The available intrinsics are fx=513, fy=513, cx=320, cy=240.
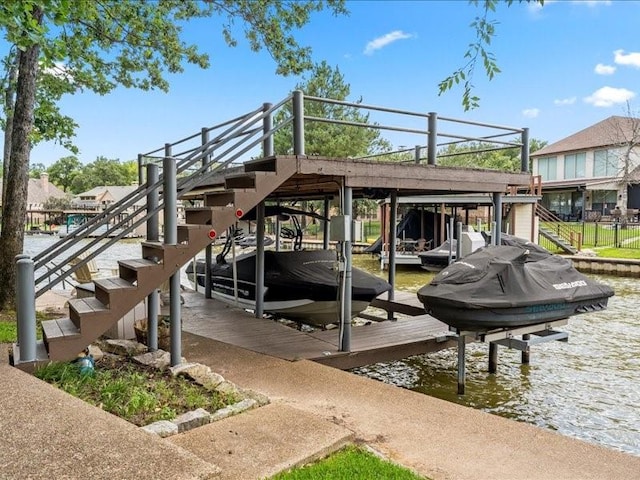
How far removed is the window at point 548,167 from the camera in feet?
122

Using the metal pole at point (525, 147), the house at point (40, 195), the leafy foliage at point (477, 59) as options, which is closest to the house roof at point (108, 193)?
the house at point (40, 195)

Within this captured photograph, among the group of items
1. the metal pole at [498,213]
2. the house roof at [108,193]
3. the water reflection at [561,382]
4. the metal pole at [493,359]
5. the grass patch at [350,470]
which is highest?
the house roof at [108,193]

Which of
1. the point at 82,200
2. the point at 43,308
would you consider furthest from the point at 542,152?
the point at 82,200

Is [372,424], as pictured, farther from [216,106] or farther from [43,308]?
[216,106]

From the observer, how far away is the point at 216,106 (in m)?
29.3

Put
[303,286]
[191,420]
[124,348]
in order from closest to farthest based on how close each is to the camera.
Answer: [191,420]
[124,348]
[303,286]

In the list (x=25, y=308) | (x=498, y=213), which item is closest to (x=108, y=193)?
(x=498, y=213)

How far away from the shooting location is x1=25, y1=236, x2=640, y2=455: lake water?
570cm

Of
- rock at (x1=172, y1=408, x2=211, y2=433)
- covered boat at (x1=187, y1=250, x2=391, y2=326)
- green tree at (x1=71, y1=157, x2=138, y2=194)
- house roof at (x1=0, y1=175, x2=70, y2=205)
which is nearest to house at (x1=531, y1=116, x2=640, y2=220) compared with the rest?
covered boat at (x1=187, y1=250, x2=391, y2=326)

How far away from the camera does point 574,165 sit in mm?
35500

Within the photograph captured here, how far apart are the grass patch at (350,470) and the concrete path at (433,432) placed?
196 mm

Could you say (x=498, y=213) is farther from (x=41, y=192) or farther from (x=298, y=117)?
(x=41, y=192)

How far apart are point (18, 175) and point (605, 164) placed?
34.5 m

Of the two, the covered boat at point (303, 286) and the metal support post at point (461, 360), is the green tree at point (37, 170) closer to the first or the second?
the covered boat at point (303, 286)
